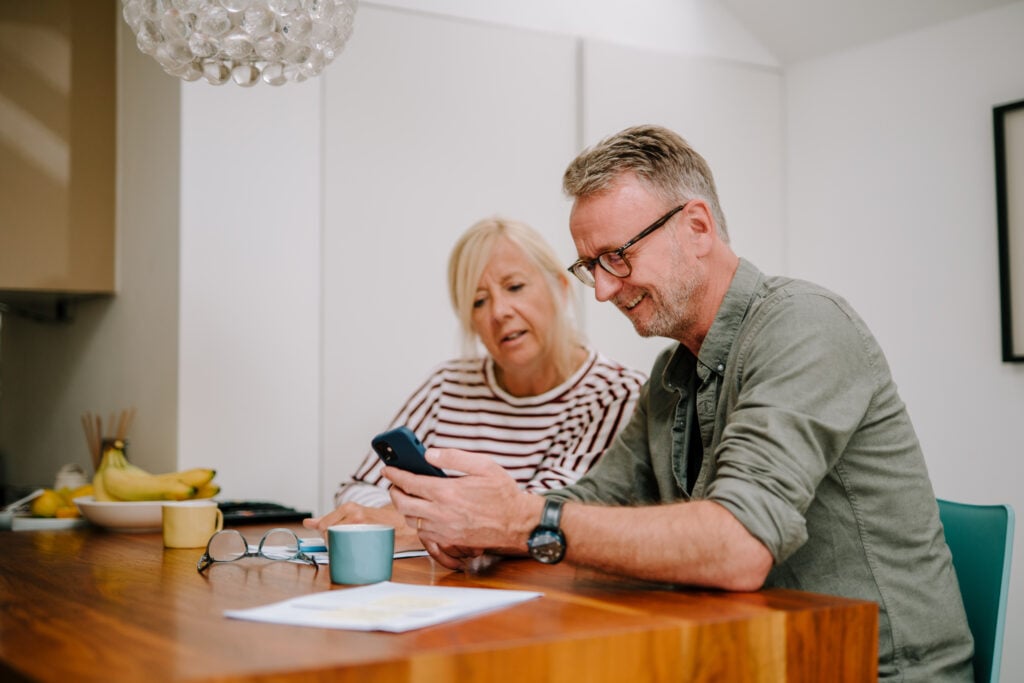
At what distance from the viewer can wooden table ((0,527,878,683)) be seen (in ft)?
2.95

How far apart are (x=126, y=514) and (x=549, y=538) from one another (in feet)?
4.06

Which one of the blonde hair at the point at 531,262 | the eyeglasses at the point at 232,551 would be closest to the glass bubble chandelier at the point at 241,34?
the blonde hair at the point at 531,262

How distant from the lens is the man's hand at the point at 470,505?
1325mm

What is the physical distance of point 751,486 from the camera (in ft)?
4.08

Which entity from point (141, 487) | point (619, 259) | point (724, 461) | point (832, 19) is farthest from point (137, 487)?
point (832, 19)

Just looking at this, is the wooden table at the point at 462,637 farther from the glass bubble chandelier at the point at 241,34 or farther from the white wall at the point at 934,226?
the white wall at the point at 934,226

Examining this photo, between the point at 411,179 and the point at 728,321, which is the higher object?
the point at 411,179

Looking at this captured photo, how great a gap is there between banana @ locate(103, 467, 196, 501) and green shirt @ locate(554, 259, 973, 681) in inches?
49.1

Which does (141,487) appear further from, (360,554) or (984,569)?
(984,569)

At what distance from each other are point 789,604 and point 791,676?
8cm

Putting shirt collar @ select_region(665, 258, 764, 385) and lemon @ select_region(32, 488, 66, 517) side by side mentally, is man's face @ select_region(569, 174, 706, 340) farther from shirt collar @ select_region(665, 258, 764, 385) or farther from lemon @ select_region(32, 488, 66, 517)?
lemon @ select_region(32, 488, 66, 517)

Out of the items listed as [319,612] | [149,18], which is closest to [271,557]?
[319,612]

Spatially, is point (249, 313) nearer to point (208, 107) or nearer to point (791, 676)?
Result: point (208, 107)

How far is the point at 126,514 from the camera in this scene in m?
2.19
